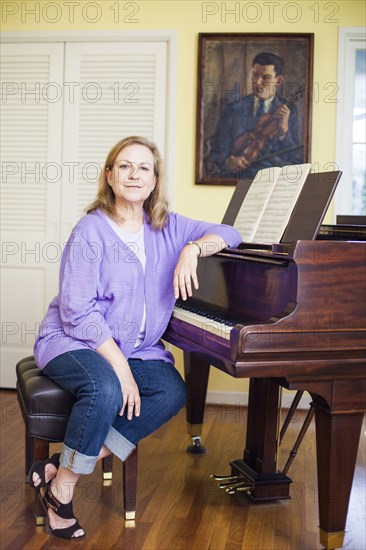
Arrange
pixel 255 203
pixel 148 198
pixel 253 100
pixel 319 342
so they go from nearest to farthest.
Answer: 1. pixel 319 342
2. pixel 148 198
3. pixel 255 203
4. pixel 253 100

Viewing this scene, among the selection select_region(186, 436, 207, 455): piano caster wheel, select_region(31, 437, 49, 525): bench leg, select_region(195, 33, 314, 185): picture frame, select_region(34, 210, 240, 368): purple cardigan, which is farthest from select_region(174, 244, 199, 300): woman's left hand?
select_region(195, 33, 314, 185): picture frame

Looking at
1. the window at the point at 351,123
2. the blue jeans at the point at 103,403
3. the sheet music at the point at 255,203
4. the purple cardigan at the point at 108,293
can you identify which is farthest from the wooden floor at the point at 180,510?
the window at the point at 351,123

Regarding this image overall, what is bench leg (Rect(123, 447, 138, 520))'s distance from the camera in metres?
2.58

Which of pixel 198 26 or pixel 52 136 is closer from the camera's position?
pixel 198 26

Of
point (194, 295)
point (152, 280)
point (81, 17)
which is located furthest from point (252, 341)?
point (81, 17)

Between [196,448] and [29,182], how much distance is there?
2133 millimetres

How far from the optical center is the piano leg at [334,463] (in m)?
2.24

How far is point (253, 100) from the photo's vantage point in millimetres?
4410

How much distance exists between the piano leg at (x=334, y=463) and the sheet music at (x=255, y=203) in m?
0.93

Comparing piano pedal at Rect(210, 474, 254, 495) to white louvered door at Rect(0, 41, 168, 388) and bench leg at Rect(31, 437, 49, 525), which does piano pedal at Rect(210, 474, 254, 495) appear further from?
white louvered door at Rect(0, 41, 168, 388)

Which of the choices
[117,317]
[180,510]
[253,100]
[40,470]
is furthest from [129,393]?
[253,100]

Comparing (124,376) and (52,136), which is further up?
(52,136)

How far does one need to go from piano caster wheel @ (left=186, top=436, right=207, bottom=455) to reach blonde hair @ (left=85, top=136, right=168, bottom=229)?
1.22m

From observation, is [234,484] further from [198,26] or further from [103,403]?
[198,26]
